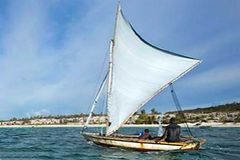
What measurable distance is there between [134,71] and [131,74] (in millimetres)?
409

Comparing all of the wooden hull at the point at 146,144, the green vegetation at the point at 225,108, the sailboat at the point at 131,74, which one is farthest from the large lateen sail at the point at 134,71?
the green vegetation at the point at 225,108

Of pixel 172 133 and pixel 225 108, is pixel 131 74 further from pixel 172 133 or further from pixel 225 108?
pixel 225 108

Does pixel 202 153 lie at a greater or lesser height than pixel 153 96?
lesser

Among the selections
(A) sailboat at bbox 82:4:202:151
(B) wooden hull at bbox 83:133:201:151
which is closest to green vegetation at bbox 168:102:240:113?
(A) sailboat at bbox 82:4:202:151

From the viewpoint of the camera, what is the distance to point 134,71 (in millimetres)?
47812

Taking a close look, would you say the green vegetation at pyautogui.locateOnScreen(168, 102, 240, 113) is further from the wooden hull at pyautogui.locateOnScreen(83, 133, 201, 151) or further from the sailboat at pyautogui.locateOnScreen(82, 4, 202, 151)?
the wooden hull at pyautogui.locateOnScreen(83, 133, 201, 151)

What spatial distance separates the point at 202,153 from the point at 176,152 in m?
2.91

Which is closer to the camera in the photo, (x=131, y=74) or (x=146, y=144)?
(x=146, y=144)

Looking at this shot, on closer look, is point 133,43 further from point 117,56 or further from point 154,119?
point 154,119

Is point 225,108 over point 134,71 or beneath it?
over

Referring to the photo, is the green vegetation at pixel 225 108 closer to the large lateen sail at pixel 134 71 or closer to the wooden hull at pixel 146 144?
the large lateen sail at pixel 134 71

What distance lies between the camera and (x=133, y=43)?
47.9m

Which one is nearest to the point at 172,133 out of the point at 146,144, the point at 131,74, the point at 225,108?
the point at 146,144

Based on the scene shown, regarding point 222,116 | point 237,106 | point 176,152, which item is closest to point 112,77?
point 176,152
